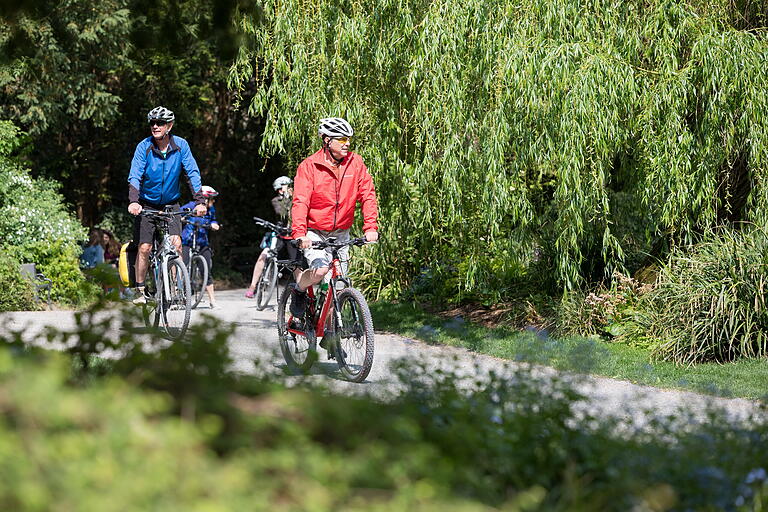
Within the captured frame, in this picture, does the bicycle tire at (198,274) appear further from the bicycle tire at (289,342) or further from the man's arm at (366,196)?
the man's arm at (366,196)

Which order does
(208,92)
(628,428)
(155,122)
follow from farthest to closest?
1. (208,92)
2. (155,122)
3. (628,428)

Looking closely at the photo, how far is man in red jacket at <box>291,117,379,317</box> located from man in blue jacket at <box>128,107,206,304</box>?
159cm

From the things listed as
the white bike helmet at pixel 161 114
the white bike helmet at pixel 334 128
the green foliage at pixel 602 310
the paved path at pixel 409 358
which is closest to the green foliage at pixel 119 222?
the paved path at pixel 409 358

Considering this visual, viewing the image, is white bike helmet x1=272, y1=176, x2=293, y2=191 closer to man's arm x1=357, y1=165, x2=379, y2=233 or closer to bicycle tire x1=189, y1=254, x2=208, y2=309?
bicycle tire x1=189, y1=254, x2=208, y2=309

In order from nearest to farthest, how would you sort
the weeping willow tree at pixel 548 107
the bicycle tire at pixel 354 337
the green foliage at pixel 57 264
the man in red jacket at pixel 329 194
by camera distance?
the bicycle tire at pixel 354 337, the man in red jacket at pixel 329 194, the weeping willow tree at pixel 548 107, the green foliage at pixel 57 264

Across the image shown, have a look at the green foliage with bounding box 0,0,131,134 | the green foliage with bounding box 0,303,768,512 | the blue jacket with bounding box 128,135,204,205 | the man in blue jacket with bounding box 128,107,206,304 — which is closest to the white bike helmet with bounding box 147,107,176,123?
the man in blue jacket with bounding box 128,107,206,304

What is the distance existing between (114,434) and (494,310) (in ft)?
31.6

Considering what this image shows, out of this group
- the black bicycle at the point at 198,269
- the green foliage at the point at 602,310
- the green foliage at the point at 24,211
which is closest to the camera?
the green foliage at the point at 602,310

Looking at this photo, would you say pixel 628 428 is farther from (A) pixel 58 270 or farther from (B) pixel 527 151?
(A) pixel 58 270

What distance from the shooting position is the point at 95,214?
2058 centimetres

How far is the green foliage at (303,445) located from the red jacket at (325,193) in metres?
3.05

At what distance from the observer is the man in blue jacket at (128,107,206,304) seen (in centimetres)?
890

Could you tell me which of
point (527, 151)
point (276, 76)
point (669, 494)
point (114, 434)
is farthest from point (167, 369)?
point (276, 76)

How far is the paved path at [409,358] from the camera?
16.5ft
